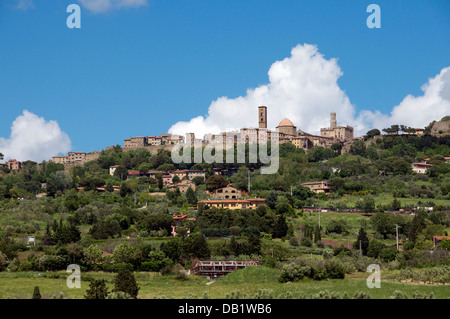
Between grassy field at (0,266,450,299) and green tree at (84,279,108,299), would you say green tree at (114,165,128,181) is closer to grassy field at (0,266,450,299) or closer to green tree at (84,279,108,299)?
grassy field at (0,266,450,299)

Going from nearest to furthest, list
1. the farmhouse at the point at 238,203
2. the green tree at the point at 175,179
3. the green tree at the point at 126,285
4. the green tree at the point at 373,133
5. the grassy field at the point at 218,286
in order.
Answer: the green tree at the point at 126,285, the grassy field at the point at 218,286, the farmhouse at the point at 238,203, the green tree at the point at 175,179, the green tree at the point at 373,133

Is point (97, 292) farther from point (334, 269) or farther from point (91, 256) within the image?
point (334, 269)

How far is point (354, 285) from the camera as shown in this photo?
26.9m

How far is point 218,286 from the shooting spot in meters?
28.5

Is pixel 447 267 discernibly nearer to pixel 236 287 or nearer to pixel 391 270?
pixel 391 270

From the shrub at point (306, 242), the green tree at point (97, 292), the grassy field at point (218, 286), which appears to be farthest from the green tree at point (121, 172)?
the green tree at point (97, 292)

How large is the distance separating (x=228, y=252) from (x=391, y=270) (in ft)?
29.0

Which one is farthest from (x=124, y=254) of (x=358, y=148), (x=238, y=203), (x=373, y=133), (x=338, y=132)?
(x=338, y=132)

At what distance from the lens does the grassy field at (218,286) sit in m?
24.9

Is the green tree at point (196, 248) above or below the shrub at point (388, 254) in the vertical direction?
above

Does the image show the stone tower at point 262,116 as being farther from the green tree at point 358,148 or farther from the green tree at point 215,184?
the green tree at point 215,184

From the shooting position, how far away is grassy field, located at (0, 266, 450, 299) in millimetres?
24938

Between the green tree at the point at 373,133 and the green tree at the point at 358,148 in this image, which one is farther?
the green tree at the point at 373,133
